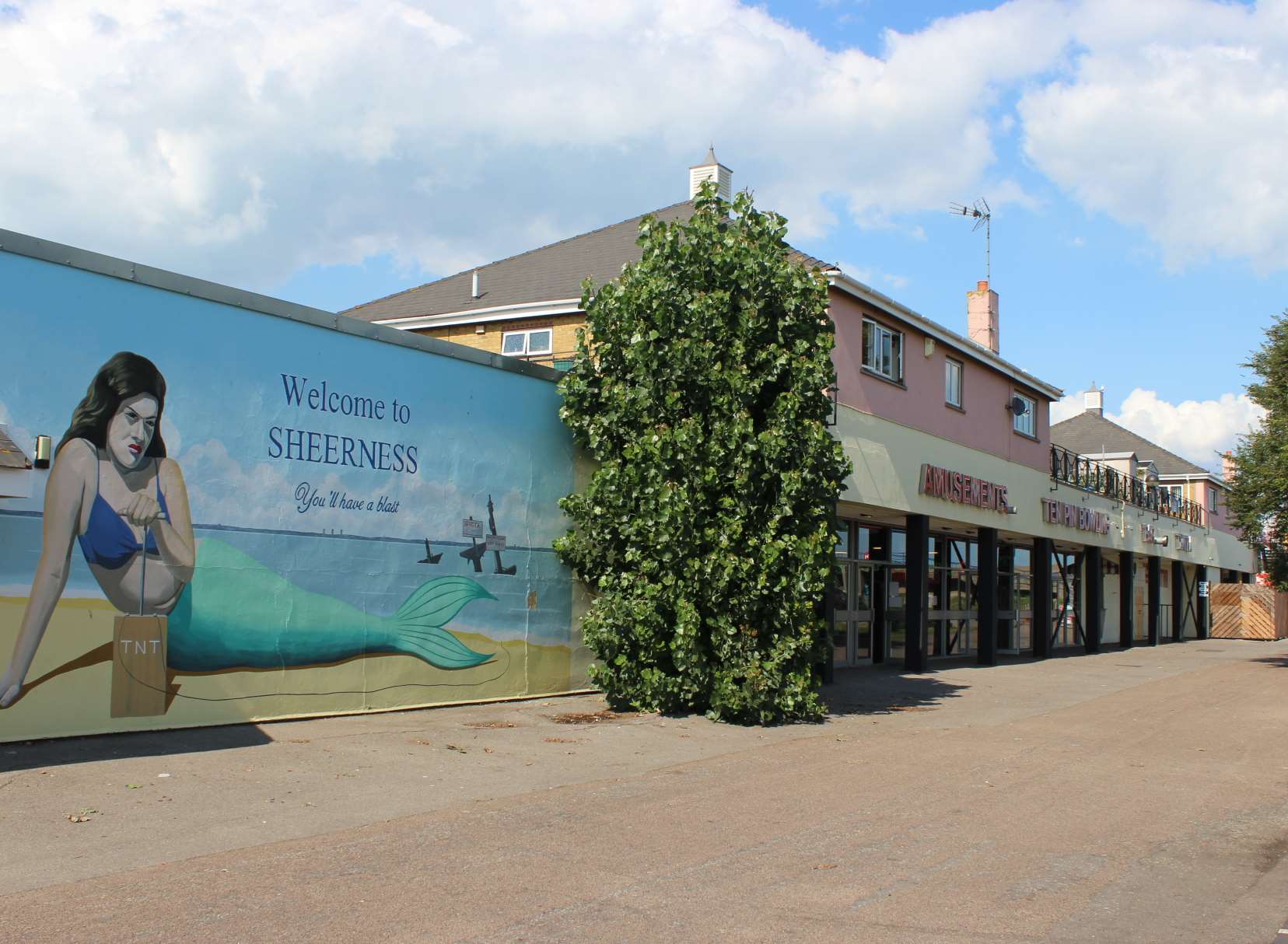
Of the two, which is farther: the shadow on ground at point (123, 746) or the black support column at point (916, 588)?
the black support column at point (916, 588)

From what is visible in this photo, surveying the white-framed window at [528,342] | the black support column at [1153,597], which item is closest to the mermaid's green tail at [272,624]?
the white-framed window at [528,342]

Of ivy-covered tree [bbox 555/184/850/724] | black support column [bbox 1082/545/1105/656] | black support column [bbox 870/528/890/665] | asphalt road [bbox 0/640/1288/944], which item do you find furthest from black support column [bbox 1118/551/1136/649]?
ivy-covered tree [bbox 555/184/850/724]

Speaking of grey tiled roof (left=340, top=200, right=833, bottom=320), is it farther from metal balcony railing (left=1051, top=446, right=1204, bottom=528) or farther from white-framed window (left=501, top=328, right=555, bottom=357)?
metal balcony railing (left=1051, top=446, right=1204, bottom=528)

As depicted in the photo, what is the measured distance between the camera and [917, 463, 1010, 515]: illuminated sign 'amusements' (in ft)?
74.2

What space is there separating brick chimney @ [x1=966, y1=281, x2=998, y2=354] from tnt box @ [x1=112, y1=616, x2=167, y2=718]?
97.6 feet

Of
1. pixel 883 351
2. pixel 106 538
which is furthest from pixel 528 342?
pixel 106 538

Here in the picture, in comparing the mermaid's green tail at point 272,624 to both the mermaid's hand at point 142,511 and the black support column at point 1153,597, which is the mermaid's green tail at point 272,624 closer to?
the mermaid's hand at point 142,511

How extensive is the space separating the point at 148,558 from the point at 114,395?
5.02 ft

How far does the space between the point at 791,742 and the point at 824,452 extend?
11.3 ft

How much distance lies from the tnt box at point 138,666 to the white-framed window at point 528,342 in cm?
1088

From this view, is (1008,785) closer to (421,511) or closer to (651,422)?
(651,422)

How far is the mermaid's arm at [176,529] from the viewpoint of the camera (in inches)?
428

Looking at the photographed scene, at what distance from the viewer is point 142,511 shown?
10695mm

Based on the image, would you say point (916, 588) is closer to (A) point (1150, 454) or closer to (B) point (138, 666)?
(B) point (138, 666)
